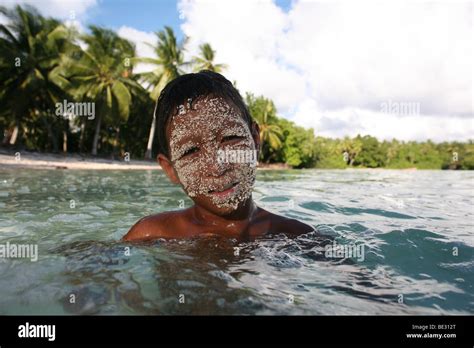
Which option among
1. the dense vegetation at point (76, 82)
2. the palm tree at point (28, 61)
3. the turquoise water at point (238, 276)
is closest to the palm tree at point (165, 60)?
the dense vegetation at point (76, 82)

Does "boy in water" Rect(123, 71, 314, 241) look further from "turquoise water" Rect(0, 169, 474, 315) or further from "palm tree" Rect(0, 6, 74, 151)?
"palm tree" Rect(0, 6, 74, 151)

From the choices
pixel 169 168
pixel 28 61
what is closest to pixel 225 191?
pixel 169 168

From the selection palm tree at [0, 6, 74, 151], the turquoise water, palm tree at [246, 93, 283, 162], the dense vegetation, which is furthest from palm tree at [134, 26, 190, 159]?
the turquoise water

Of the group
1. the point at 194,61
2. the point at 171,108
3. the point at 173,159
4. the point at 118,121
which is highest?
the point at 194,61

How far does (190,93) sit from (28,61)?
30471mm

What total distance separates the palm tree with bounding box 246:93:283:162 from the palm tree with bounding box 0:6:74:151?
25.2 m

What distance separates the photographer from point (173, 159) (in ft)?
9.80

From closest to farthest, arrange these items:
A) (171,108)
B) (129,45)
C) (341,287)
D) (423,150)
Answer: (341,287)
(171,108)
(129,45)
(423,150)

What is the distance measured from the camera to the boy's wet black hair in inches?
115
